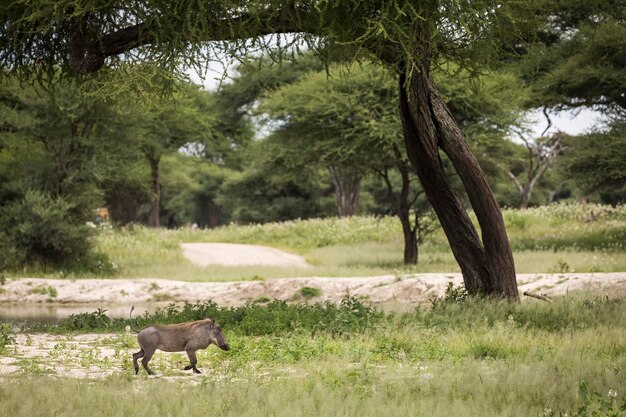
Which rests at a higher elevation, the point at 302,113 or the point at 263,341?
the point at 302,113

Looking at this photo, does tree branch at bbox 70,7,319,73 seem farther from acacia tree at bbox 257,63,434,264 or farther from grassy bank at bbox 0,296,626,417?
acacia tree at bbox 257,63,434,264

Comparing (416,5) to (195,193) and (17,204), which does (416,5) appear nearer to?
(17,204)

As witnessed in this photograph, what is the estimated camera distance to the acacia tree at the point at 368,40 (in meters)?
11.0

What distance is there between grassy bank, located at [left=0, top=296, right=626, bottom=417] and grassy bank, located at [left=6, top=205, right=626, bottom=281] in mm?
8602

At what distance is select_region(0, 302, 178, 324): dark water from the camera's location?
16.1 m

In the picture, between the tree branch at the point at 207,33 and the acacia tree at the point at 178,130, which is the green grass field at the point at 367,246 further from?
the tree branch at the point at 207,33

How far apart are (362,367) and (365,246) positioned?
77.6 feet

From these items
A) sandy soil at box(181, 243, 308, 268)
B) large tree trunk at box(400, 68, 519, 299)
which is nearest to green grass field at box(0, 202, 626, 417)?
large tree trunk at box(400, 68, 519, 299)

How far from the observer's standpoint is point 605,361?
824 cm

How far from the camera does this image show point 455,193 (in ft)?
42.4

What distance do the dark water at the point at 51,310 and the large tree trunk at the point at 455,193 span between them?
6.46m

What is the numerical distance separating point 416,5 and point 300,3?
1557 millimetres

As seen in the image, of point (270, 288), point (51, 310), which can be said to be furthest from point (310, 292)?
point (51, 310)

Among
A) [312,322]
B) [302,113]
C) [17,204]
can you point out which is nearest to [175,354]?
[312,322]
